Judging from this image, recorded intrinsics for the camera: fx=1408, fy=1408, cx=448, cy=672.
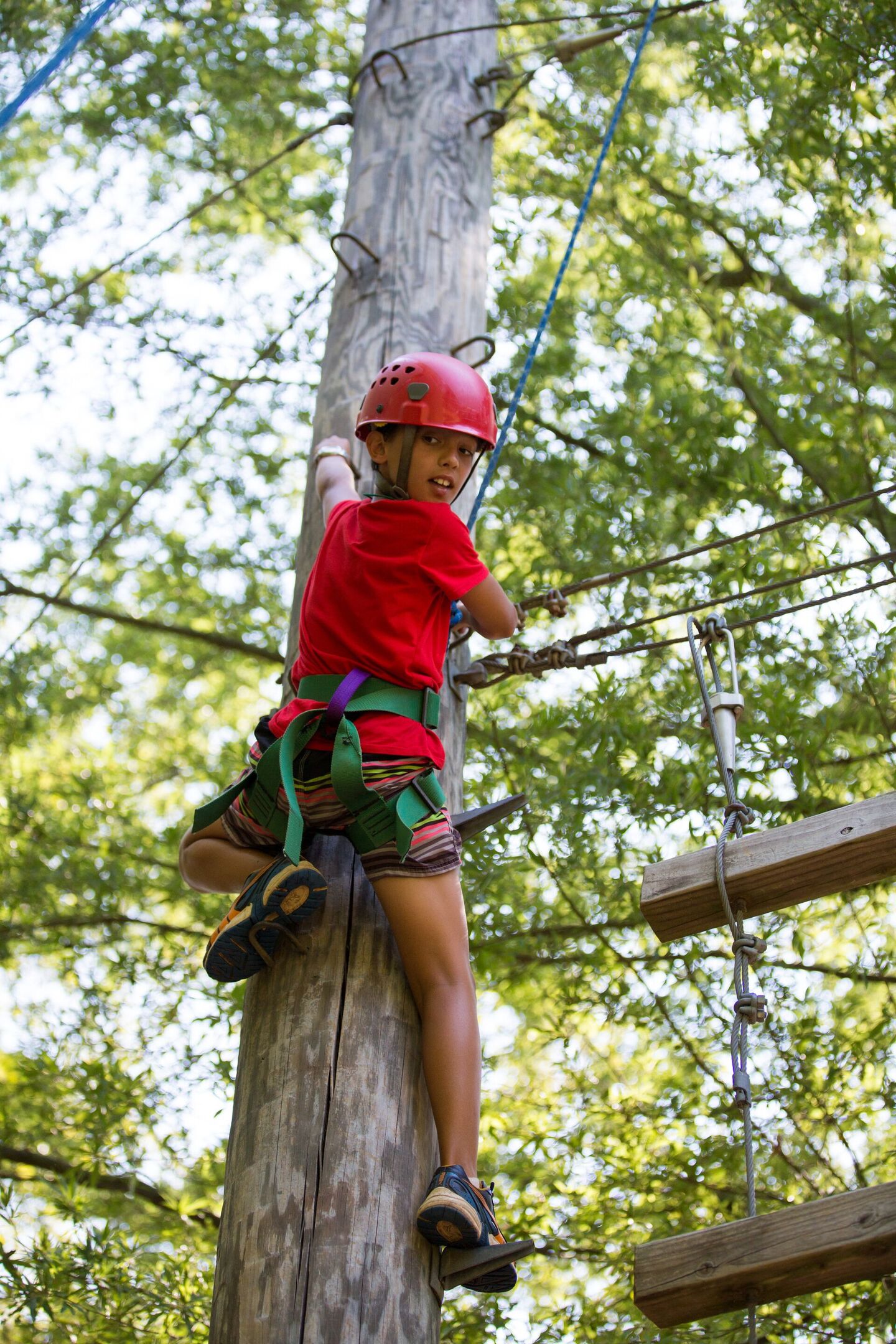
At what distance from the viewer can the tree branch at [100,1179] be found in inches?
200

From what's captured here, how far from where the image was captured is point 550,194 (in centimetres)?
696

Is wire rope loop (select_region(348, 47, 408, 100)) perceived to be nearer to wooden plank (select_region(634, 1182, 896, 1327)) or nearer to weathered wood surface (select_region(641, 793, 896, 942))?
weathered wood surface (select_region(641, 793, 896, 942))

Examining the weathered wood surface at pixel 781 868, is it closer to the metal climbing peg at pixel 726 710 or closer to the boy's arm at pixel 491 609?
the metal climbing peg at pixel 726 710

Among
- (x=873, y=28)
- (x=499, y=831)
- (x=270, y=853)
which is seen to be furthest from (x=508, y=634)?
(x=873, y=28)

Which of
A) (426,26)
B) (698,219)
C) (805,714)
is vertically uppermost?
(698,219)

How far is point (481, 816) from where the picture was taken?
2982mm

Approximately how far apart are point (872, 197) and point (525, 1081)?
3924 mm

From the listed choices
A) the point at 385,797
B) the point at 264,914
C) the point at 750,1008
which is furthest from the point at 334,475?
the point at 750,1008

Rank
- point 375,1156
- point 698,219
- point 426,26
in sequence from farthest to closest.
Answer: point 698,219 < point 426,26 < point 375,1156

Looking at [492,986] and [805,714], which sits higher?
[805,714]

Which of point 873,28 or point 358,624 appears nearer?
point 358,624

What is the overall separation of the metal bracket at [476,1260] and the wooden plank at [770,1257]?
0.20m

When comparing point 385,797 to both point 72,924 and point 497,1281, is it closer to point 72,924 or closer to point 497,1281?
point 497,1281

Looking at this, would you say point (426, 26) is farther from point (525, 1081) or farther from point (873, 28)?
point (525, 1081)
